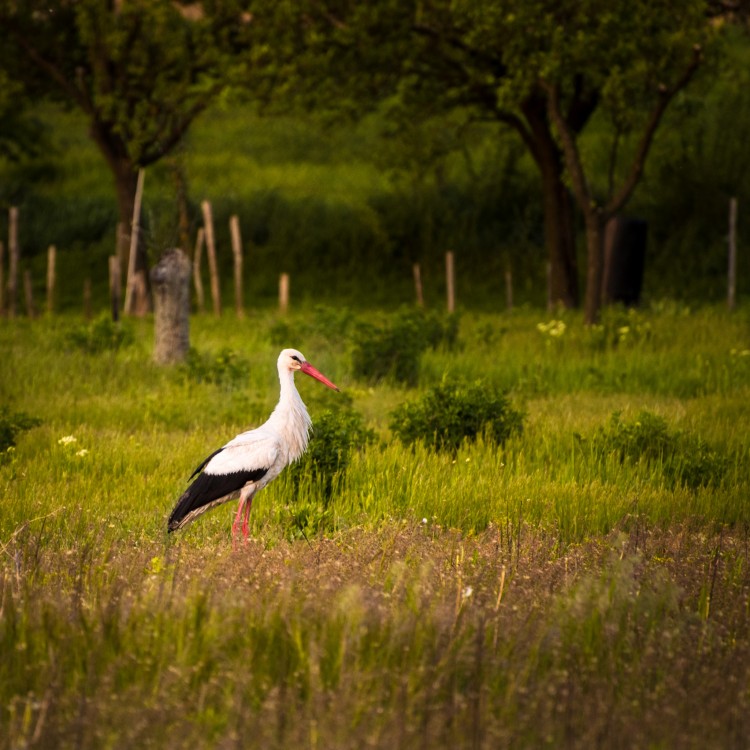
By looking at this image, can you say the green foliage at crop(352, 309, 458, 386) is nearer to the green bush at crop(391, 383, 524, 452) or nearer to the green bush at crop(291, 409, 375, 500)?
the green bush at crop(391, 383, 524, 452)

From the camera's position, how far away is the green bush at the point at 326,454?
9664 millimetres

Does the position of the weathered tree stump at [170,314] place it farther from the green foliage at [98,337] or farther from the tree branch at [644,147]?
the tree branch at [644,147]

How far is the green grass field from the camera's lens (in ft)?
15.4

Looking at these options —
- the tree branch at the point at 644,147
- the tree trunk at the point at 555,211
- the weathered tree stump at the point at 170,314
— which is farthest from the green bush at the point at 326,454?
the tree trunk at the point at 555,211

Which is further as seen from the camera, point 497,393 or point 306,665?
point 497,393

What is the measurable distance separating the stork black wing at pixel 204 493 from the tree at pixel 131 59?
19687 millimetres

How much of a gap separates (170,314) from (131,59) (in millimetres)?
12984

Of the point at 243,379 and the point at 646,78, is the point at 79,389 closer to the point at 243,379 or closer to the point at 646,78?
the point at 243,379

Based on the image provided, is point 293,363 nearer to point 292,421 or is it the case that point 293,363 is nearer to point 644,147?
point 292,421

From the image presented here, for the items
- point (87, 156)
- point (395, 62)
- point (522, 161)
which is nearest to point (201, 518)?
point (395, 62)

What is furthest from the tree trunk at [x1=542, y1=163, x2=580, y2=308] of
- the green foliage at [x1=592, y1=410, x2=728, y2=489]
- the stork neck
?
the stork neck

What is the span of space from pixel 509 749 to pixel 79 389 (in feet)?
35.6

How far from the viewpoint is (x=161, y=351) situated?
16375mm

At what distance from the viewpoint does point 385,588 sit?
21.1 ft
